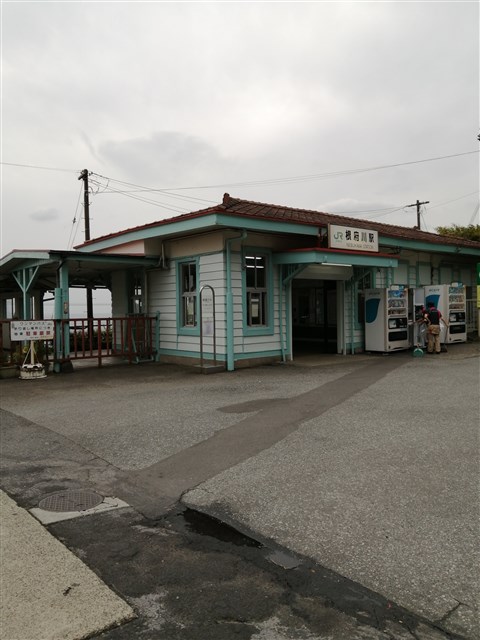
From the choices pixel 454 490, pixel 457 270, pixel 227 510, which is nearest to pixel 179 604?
pixel 227 510

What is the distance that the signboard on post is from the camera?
1125 centimetres

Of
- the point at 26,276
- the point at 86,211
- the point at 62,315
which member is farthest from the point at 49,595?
the point at 86,211

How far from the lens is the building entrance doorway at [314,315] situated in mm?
18156

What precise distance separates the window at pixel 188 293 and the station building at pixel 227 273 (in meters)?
0.03

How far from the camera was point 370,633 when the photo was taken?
8.67ft

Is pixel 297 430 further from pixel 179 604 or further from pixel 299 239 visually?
pixel 299 239

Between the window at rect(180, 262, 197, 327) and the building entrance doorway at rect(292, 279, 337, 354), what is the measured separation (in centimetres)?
470

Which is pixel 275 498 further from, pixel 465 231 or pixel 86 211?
pixel 465 231

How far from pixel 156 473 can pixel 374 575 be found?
2655 mm

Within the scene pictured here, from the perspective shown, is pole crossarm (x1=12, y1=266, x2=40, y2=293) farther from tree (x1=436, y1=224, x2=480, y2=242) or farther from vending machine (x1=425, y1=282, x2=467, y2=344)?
tree (x1=436, y1=224, x2=480, y2=242)

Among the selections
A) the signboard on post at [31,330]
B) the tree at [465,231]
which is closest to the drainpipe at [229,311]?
the signboard on post at [31,330]

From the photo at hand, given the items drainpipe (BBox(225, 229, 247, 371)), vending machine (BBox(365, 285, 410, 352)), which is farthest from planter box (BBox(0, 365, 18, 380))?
vending machine (BBox(365, 285, 410, 352))

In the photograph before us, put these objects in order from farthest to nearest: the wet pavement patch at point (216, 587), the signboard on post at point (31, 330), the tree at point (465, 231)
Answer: the tree at point (465, 231) → the signboard on post at point (31, 330) → the wet pavement patch at point (216, 587)

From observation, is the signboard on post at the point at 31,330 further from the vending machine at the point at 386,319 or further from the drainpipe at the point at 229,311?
the vending machine at the point at 386,319
